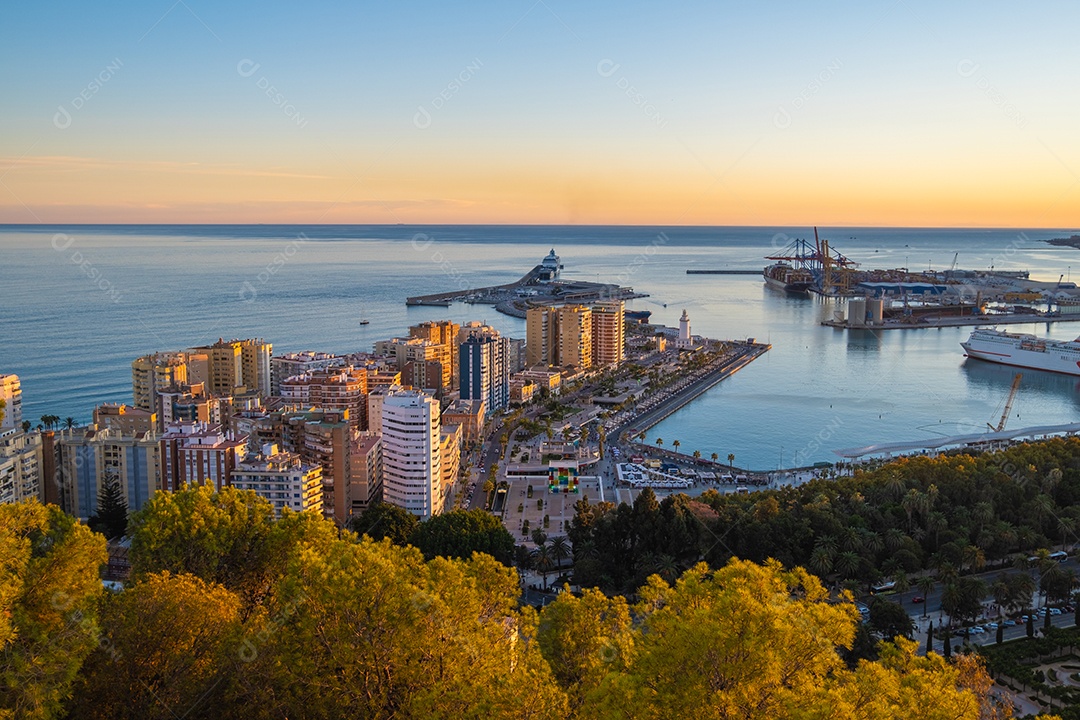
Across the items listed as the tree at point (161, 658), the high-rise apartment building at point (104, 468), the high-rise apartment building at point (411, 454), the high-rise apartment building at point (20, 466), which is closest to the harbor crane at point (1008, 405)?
the high-rise apartment building at point (411, 454)

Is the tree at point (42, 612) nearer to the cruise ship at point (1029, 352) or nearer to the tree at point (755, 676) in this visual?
the tree at point (755, 676)

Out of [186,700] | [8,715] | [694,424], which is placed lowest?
[694,424]

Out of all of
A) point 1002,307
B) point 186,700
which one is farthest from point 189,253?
point 186,700

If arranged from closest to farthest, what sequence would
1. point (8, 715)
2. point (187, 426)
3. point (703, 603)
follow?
1. point (8, 715)
2. point (703, 603)
3. point (187, 426)

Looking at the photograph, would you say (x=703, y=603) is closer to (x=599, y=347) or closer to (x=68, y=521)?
(x=68, y=521)

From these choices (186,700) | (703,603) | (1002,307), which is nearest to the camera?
(703,603)

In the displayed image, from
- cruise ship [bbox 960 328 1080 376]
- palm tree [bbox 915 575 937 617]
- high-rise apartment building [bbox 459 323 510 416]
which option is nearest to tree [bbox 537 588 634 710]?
palm tree [bbox 915 575 937 617]

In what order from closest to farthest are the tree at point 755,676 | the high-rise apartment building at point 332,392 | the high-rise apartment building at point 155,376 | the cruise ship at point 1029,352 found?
the tree at point 755,676 < the high-rise apartment building at point 332,392 < the high-rise apartment building at point 155,376 < the cruise ship at point 1029,352
